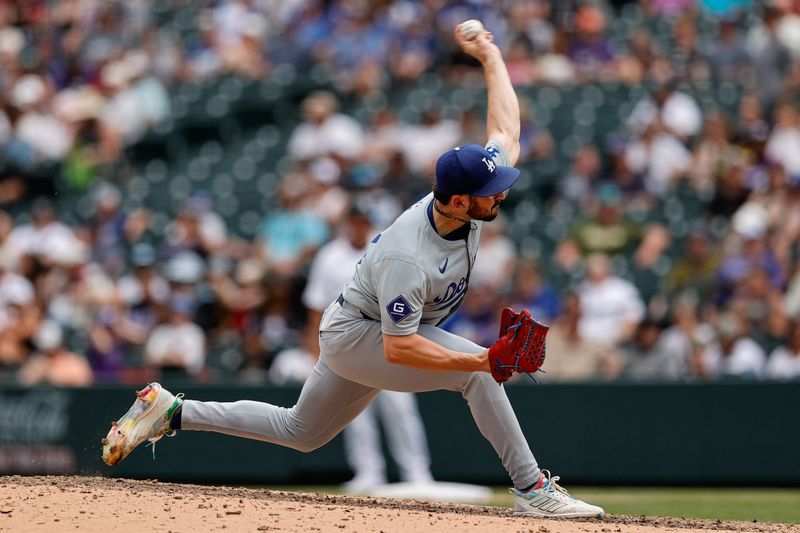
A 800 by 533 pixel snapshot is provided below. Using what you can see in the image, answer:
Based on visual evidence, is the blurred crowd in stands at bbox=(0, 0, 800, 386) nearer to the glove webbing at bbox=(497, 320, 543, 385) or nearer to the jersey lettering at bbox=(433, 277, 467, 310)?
the jersey lettering at bbox=(433, 277, 467, 310)

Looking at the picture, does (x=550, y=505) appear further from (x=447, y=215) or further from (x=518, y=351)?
(x=447, y=215)

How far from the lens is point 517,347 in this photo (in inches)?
233

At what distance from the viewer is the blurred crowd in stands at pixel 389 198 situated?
11172 mm

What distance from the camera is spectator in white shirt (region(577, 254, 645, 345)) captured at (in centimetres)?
1123

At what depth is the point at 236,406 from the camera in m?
6.70

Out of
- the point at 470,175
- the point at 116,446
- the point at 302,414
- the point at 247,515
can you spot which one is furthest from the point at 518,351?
the point at 116,446

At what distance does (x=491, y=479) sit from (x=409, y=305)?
493 cm

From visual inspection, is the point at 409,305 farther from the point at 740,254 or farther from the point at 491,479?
the point at 740,254

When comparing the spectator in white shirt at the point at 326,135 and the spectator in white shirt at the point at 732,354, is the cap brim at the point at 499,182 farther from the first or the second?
the spectator in white shirt at the point at 326,135

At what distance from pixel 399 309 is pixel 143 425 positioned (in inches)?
64.3

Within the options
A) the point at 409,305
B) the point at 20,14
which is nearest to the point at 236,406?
the point at 409,305

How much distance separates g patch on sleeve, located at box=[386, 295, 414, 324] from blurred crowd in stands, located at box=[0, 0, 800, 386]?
13.5 feet

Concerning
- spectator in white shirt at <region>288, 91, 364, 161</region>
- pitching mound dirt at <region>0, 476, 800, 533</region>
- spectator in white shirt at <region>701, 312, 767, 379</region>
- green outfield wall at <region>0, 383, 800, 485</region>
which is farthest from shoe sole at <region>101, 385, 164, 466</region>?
spectator in white shirt at <region>288, 91, 364, 161</region>

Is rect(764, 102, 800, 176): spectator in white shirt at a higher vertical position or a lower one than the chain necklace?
higher
